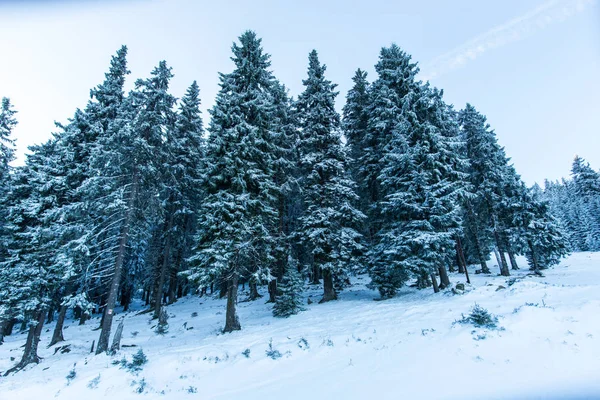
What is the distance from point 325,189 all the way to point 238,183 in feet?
20.9

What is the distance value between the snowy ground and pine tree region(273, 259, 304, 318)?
294 centimetres

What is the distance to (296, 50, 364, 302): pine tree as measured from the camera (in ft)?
61.1

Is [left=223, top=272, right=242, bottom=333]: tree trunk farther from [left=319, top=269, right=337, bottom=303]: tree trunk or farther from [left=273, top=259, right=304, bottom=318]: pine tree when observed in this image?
[left=319, top=269, right=337, bottom=303]: tree trunk

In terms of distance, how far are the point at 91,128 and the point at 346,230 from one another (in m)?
18.9

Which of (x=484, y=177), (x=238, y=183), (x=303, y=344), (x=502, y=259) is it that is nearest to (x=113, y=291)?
(x=238, y=183)

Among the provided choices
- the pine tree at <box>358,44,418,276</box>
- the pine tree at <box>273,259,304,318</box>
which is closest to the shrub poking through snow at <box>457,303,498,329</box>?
the pine tree at <box>358,44,418,276</box>

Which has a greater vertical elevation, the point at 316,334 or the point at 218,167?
the point at 218,167

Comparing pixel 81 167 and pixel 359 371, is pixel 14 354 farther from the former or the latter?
pixel 359 371

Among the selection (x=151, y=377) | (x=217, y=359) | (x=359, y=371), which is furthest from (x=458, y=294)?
(x=151, y=377)

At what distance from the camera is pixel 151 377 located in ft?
30.7

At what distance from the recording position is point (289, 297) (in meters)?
17.5

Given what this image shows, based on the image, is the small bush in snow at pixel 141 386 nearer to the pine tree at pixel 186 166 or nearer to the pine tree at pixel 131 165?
the pine tree at pixel 131 165

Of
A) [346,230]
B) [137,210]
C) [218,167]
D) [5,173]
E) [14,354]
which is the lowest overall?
[14,354]

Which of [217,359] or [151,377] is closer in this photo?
[151,377]
